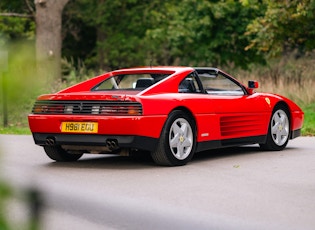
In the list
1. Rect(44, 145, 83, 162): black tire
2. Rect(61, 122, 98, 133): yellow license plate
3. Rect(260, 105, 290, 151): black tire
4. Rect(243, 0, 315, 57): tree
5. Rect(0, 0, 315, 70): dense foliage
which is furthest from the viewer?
Rect(0, 0, 315, 70): dense foliage

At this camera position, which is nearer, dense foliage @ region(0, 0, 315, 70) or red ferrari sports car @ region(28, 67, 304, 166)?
red ferrari sports car @ region(28, 67, 304, 166)

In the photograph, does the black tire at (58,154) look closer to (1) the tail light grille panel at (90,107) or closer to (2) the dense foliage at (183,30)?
(1) the tail light grille panel at (90,107)

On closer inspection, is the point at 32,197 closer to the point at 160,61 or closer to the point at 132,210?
the point at 132,210

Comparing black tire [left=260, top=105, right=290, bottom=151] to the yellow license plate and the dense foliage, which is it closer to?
the yellow license plate

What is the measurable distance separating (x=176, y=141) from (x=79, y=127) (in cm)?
113

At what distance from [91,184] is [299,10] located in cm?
1668

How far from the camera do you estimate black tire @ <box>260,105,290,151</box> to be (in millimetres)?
11203

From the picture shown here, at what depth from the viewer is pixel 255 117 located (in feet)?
35.6

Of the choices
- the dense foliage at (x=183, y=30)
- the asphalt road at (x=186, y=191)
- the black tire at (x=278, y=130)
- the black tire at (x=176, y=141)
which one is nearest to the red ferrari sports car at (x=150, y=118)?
the black tire at (x=176, y=141)

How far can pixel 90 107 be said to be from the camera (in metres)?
8.85

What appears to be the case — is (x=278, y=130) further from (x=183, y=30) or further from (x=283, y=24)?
(x=183, y=30)

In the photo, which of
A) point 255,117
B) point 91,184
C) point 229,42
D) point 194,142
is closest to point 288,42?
point 229,42

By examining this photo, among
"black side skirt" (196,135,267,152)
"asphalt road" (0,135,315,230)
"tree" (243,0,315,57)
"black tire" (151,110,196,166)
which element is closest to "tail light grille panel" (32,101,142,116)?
"black tire" (151,110,196,166)

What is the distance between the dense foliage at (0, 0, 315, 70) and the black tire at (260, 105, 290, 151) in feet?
39.7
